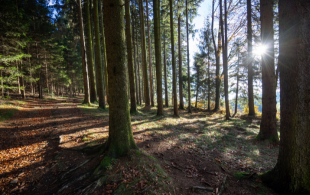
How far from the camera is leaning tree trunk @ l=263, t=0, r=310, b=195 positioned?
9.05ft

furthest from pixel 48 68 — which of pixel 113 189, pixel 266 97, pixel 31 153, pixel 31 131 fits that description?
pixel 266 97

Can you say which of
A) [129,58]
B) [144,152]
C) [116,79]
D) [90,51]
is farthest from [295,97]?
[90,51]

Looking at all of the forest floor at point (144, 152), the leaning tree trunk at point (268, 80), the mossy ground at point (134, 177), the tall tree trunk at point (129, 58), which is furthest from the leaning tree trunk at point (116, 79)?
the leaning tree trunk at point (268, 80)

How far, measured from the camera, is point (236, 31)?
10969 millimetres

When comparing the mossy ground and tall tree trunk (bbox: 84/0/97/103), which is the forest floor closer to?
the mossy ground

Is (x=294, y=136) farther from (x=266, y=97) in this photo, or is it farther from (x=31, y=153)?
(x=31, y=153)

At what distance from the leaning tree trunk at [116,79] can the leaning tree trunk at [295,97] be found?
164 inches

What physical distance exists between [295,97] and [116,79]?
14.8ft

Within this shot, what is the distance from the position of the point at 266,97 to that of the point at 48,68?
26001 mm

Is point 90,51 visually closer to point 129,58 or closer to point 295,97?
point 129,58

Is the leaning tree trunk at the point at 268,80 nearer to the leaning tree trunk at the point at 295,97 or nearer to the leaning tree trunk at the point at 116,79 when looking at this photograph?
the leaning tree trunk at the point at 295,97

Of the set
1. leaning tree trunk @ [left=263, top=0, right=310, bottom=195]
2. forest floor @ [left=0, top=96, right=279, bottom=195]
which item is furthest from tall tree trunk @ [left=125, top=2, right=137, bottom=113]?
leaning tree trunk @ [left=263, top=0, right=310, bottom=195]

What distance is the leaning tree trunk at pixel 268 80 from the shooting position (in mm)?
6625

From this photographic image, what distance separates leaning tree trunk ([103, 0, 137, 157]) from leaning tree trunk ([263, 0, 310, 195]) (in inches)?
164
